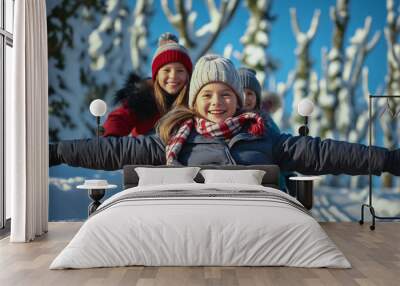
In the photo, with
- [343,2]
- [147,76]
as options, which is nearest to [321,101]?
[343,2]

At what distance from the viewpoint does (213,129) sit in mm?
7449

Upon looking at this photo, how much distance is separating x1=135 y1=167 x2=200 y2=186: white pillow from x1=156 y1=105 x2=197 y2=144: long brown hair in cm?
71

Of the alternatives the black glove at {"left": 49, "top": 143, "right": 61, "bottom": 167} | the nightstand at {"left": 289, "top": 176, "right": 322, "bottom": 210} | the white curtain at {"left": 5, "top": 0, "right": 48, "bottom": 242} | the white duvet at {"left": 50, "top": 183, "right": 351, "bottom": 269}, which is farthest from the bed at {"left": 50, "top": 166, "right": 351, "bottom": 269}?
the black glove at {"left": 49, "top": 143, "right": 61, "bottom": 167}

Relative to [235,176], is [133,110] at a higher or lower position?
higher

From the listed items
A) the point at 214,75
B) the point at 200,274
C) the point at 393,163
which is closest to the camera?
the point at 200,274

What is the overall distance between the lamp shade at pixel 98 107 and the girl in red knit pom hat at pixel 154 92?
0.71 ft

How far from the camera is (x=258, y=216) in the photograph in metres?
4.79

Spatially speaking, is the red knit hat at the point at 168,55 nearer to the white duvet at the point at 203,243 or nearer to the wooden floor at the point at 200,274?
the wooden floor at the point at 200,274

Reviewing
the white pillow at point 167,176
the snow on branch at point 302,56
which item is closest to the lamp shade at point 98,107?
the white pillow at point 167,176

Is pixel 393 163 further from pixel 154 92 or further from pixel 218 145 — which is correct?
pixel 154 92

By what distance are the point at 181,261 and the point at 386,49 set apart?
14.6ft

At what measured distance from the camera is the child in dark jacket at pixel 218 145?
7.46m

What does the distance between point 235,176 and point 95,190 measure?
166cm

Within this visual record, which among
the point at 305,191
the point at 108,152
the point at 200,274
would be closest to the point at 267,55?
the point at 305,191
